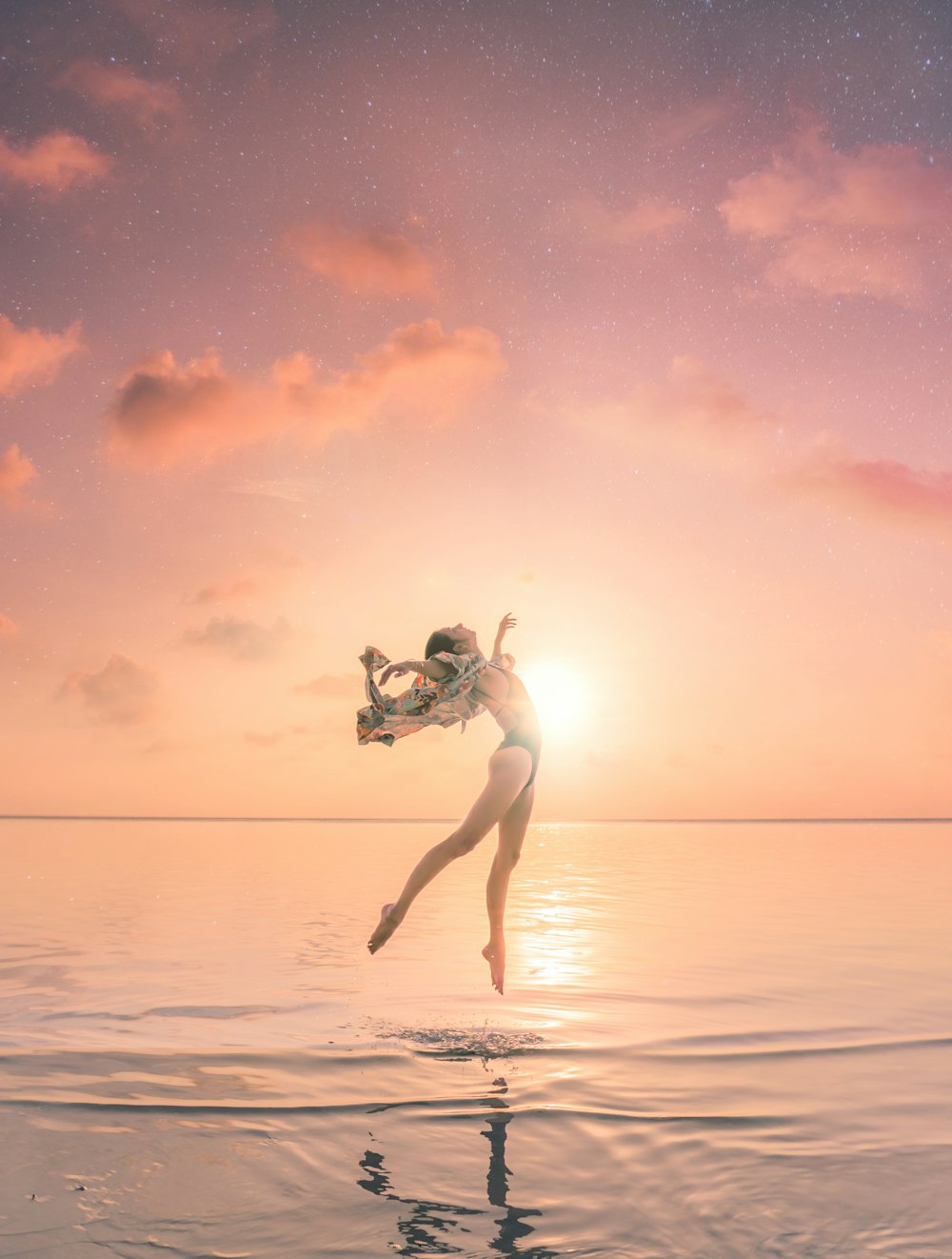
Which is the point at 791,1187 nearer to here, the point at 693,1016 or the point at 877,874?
the point at 693,1016

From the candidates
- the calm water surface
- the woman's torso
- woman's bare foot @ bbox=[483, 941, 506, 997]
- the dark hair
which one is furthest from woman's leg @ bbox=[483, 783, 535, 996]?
the dark hair

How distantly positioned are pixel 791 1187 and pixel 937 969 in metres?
10.4

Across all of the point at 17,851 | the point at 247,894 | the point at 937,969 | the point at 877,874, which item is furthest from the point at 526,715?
the point at 17,851

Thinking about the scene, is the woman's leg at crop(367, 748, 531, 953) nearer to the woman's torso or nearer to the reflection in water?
the woman's torso

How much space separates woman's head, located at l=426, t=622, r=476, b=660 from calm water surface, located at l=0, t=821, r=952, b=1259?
3355 mm

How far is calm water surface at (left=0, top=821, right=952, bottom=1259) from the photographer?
4738 mm

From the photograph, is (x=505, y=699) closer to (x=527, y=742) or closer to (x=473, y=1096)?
(x=527, y=742)

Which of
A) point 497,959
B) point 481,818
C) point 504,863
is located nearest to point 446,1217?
point 481,818

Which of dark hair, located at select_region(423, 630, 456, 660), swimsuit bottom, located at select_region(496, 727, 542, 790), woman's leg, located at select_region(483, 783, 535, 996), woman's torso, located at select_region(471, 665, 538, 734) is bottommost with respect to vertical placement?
woman's leg, located at select_region(483, 783, 535, 996)

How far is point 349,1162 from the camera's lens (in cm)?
557

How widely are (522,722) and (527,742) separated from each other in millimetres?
187

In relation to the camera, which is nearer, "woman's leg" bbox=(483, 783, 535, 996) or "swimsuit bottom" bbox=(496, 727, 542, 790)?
"swimsuit bottom" bbox=(496, 727, 542, 790)

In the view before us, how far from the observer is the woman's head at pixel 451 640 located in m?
9.48

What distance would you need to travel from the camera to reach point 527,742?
952 cm
